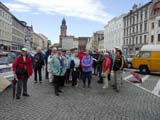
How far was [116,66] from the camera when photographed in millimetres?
12820

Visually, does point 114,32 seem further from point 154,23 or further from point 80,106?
point 80,106

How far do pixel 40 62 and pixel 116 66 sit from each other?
387cm

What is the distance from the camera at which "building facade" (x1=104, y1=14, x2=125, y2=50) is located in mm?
85938

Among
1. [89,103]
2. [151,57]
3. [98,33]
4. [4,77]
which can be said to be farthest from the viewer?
[98,33]

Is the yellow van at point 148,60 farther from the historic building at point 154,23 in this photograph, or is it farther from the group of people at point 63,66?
the historic building at point 154,23

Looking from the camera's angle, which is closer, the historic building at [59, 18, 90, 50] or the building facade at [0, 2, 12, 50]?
the historic building at [59, 18, 90, 50]

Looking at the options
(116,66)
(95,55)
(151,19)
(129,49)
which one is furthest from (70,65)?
(129,49)

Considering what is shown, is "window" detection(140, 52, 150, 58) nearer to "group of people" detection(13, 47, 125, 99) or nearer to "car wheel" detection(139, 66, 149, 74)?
"car wheel" detection(139, 66, 149, 74)

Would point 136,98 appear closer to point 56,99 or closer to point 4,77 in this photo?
point 56,99

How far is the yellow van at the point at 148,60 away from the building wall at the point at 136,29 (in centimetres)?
3883

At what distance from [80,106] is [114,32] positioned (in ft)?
283

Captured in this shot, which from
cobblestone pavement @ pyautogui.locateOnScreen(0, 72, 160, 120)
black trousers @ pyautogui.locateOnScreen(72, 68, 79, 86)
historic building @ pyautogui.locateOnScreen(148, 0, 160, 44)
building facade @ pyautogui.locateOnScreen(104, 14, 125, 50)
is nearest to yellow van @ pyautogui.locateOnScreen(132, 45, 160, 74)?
black trousers @ pyautogui.locateOnScreen(72, 68, 79, 86)

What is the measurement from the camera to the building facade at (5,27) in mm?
78312

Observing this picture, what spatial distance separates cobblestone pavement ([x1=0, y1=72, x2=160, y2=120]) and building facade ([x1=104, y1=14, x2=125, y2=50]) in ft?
244
